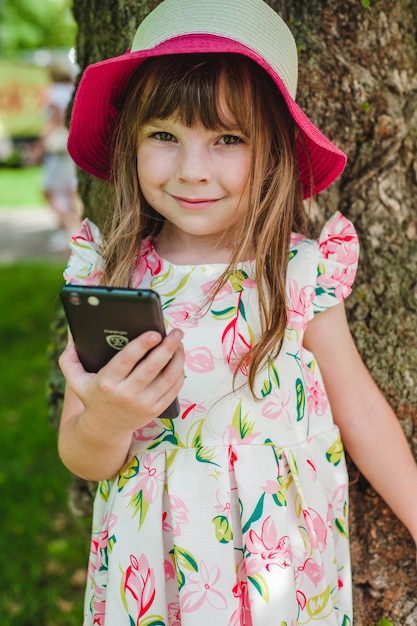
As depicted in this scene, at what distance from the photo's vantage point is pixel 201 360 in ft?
Result: 5.98

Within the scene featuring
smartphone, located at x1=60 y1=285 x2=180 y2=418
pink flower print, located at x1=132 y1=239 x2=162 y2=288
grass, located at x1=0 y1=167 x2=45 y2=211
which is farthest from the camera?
grass, located at x1=0 y1=167 x2=45 y2=211

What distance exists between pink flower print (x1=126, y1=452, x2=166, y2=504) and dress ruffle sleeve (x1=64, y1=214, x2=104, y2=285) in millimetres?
519

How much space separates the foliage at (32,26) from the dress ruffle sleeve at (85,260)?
1086 inches

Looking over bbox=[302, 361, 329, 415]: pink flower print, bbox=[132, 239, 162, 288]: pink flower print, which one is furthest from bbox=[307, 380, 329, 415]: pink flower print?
bbox=[132, 239, 162, 288]: pink flower print

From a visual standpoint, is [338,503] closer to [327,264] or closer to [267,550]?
[267,550]

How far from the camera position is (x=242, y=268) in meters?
1.92

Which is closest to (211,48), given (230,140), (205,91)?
(205,91)

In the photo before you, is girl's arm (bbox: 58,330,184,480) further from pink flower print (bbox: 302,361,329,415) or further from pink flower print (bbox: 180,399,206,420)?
pink flower print (bbox: 302,361,329,415)

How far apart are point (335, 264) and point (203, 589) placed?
0.91m

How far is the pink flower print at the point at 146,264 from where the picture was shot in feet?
6.47

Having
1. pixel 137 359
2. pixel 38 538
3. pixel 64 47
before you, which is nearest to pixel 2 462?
pixel 38 538

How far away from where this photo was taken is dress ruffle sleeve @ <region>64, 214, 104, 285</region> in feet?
6.56

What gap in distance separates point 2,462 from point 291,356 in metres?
3.12

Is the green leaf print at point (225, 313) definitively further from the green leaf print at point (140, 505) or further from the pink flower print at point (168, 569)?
the pink flower print at point (168, 569)
